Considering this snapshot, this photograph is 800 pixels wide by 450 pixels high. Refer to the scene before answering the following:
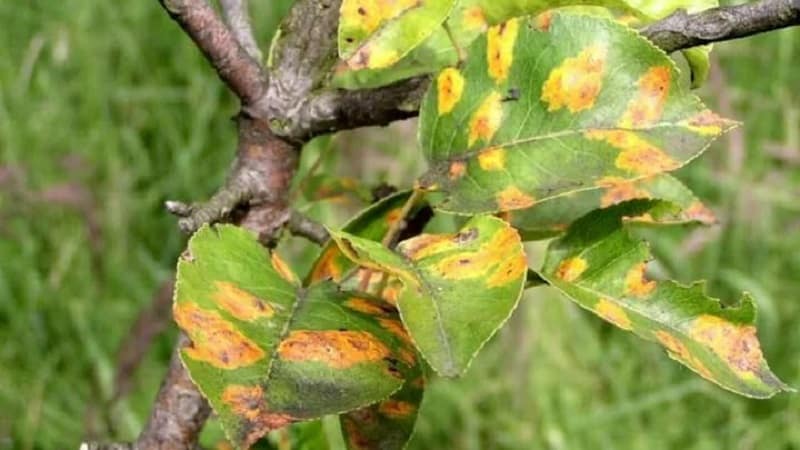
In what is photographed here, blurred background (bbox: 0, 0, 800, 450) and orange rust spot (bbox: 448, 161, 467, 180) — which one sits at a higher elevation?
orange rust spot (bbox: 448, 161, 467, 180)

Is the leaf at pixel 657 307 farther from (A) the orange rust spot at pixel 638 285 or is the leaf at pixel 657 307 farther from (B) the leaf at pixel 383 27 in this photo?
(B) the leaf at pixel 383 27

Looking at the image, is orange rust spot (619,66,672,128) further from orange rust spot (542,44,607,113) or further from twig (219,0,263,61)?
twig (219,0,263,61)

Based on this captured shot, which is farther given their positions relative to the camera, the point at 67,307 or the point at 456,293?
the point at 67,307

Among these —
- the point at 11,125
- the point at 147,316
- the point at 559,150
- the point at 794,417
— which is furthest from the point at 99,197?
the point at 559,150

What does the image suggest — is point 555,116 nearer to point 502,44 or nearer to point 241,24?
point 502,44

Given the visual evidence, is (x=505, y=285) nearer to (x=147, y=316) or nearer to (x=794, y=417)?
(x=147, y=316)

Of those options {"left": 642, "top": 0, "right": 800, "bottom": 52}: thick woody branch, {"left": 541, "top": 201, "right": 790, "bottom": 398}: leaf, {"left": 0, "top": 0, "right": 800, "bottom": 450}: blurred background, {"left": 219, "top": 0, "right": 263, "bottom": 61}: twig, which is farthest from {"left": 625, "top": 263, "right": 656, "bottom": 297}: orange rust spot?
{"left": 0, "top": 0, "right": 800, "bottom": 450}: blurred background
